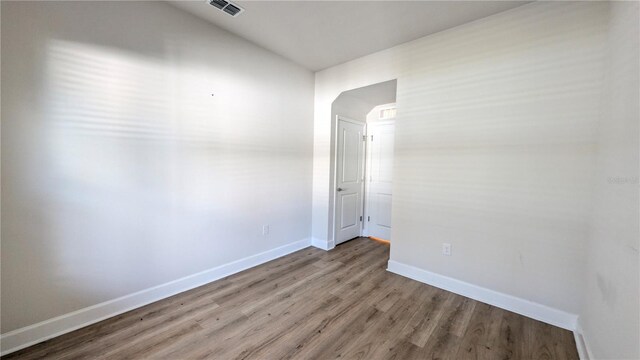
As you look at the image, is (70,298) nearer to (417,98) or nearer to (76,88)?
(76,88)

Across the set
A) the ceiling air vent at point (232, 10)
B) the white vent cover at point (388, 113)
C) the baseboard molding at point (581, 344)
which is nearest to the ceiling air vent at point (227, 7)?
the ceiling air vent at point (232, 10)

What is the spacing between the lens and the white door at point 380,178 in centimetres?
398

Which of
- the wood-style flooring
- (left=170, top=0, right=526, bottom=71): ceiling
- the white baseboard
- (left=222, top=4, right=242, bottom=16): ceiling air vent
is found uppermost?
(left=222, top=4, right=242, bottom=16): ceiling air vent

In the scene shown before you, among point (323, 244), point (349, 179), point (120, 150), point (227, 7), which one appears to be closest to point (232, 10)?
point (227, 7)

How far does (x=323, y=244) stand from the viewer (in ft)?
11.8

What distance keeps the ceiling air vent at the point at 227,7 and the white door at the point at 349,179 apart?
1.87 m

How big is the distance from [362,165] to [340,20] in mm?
2335

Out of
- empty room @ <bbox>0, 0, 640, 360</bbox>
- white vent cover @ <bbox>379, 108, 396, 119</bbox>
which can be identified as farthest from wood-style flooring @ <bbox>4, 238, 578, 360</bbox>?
white vent cover @ <bbox>379, 108, 396, 119</bbox>

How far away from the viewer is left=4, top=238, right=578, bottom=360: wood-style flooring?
1618mm

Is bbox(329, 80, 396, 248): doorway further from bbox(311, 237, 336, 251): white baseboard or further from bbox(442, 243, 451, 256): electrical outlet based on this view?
bbox(442, 243, 451, 256): electrical outlet

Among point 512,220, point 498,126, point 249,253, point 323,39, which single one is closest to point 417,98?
point 498,126

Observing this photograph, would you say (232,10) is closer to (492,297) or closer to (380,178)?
(380,178)

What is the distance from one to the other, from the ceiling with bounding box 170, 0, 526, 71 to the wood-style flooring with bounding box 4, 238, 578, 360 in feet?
8.84

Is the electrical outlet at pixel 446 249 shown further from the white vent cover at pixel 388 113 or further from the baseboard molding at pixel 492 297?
Answer: the white vent cover at pixel 388 113
